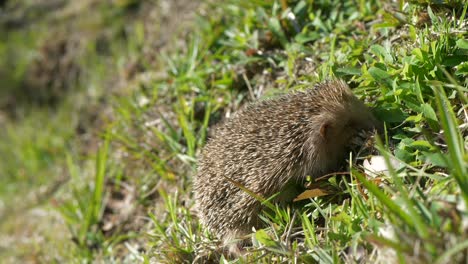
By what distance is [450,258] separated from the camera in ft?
6.66

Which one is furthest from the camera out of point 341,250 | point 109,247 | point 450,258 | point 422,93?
point 109,247

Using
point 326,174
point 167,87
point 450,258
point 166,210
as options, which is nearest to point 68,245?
point 166,210

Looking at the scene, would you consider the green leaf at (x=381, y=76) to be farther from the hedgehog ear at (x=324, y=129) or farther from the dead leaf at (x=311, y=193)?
the dead leaf at (x=311, y=193)

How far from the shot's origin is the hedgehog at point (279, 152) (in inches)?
130

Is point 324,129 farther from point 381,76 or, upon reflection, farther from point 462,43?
point 462,43

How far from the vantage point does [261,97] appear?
448 centimetres

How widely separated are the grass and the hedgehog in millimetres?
144

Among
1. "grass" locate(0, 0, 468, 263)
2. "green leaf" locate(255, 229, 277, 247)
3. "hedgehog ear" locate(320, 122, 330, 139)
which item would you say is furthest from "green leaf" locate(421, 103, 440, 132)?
"green leaf" locate(255, 229, 277, 247)

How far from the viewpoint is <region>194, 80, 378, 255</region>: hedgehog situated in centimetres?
331

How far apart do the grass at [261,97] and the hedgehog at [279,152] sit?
0.14 m

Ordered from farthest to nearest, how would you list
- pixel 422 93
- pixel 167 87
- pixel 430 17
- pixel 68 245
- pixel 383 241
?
pixel 167 87, pixel 68 245, pixel 430 17, pixel 422 93, pixel 383 241

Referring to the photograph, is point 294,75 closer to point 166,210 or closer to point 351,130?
point 351,130

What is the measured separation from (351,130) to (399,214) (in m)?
1.19

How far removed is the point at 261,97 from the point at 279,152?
4.07ft
